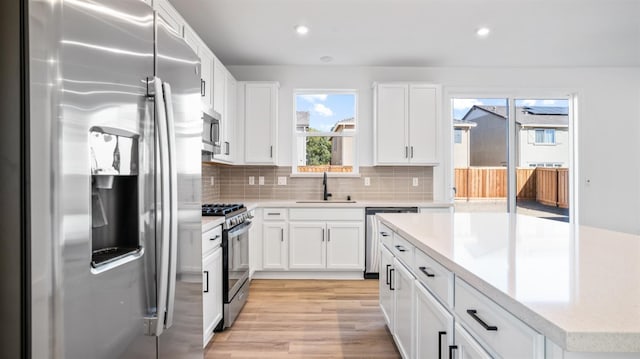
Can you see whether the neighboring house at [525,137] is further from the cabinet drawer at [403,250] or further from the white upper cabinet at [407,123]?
the cabinet drawer at [403,250]

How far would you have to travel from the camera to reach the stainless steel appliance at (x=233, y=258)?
257 centimetres

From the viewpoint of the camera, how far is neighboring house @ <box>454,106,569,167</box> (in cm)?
467

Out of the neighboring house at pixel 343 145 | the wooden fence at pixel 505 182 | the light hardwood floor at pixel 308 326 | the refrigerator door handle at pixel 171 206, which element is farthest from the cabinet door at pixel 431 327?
the wooden fence at pixel 505 182

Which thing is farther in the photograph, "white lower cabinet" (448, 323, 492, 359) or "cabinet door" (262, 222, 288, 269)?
"cabinet door" (262, 222, 288, 269)

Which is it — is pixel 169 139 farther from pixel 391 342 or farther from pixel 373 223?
pixel 373 223

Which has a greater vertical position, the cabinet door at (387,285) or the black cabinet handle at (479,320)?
the black cabinet handle at (479,320)

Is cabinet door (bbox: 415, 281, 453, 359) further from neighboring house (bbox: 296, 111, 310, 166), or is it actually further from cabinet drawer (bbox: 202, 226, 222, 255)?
neighboring house (bbox: 296, 111, 310, 166)

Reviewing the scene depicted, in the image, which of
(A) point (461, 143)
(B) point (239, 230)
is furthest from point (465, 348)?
(A) point (461, 143)

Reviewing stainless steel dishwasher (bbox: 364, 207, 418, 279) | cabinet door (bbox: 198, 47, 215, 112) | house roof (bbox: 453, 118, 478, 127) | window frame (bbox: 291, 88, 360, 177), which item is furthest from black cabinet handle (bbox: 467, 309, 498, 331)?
house roof (bbox: 453, 118, 478, 127)

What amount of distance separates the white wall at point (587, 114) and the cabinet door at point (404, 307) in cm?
257

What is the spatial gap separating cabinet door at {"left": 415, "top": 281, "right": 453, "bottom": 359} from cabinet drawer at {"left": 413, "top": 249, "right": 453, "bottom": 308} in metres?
0.04

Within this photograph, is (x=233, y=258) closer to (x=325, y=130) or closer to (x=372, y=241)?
(x=372, y=241)

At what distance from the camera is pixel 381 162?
423 centimetres

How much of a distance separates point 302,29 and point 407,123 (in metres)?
1.68
